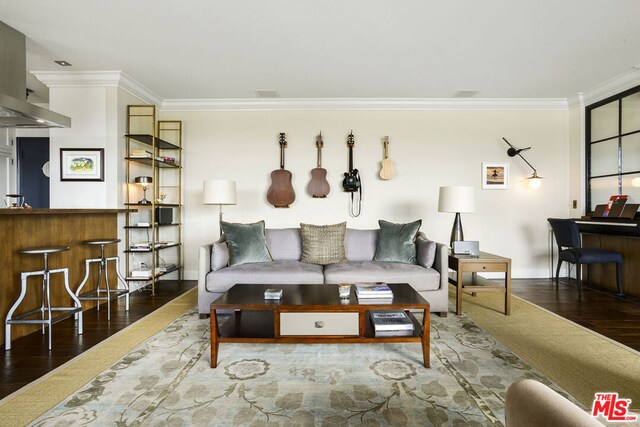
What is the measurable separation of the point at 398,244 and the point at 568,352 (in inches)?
63.6

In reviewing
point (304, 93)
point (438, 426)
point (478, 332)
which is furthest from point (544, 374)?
point (304, 93)

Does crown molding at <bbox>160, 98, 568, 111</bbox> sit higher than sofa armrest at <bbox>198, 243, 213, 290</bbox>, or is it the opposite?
crown molding at <bbox>160, 98, 568, 111</bbox>

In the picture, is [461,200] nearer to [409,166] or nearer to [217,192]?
[409,166]

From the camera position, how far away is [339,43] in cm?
312

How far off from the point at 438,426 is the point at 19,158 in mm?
6910

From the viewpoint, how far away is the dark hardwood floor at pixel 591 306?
2.66m

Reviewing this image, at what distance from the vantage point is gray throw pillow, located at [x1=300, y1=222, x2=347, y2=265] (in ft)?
A: 11.4

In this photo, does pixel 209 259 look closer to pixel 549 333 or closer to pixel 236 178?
pixel 236 178

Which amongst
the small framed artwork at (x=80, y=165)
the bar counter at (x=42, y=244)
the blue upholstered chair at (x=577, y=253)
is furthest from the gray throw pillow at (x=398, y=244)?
the small framed artwork at (x=80, y=165)

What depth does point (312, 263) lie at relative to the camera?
3.45 metres

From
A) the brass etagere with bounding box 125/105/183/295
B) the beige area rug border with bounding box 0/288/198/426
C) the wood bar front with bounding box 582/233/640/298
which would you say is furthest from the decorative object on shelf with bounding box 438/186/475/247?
the brass etagere with bounding box 125/105/183/295

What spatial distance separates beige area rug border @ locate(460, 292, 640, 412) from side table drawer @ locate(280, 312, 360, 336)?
1.17m

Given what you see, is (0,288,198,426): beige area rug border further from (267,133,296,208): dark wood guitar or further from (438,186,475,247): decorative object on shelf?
(438,186,475,247): decorative object on shelf

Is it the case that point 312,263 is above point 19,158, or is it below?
below
